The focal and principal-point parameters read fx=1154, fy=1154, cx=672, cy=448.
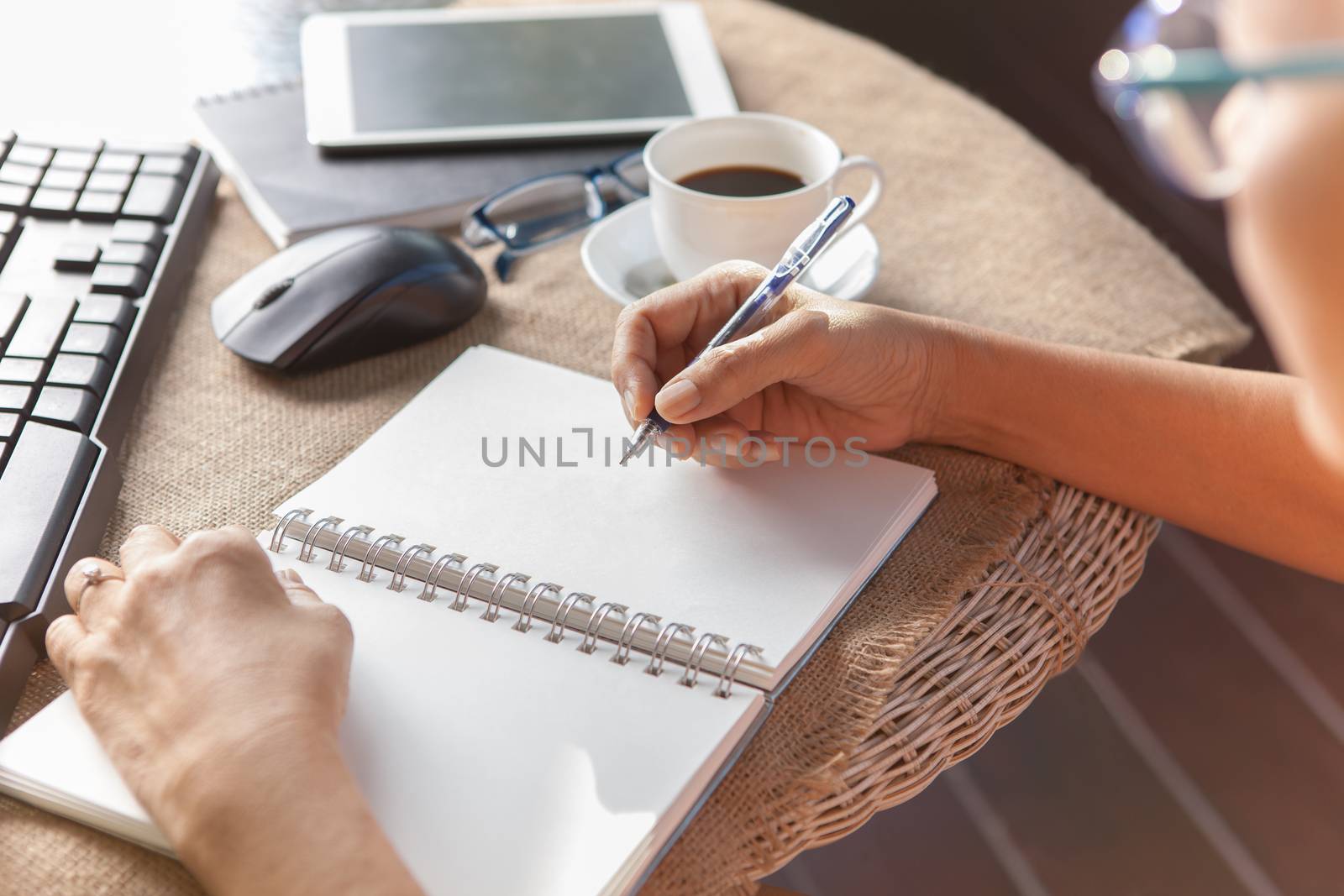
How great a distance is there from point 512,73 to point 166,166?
0.33 meters

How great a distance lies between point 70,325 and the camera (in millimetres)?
751

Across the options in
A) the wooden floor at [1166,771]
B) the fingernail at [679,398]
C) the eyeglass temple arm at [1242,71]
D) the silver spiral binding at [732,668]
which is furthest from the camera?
the wooden floor at [1166,771]

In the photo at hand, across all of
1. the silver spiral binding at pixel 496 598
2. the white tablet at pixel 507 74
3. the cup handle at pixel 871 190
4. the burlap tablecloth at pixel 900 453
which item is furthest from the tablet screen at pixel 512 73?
the silver spiral binding at pixel 496 598

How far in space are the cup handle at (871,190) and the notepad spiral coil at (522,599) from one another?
0.40 m

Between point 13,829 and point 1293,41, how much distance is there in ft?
1.92

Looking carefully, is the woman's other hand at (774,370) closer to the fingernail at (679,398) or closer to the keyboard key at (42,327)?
the fingernail at (679,398)

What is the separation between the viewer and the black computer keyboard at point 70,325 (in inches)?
24.0

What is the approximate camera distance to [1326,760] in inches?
55.2

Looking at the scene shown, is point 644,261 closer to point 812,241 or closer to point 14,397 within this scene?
point 812,241

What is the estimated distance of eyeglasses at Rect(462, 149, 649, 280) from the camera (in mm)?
922

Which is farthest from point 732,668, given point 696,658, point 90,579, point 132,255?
point 132,255

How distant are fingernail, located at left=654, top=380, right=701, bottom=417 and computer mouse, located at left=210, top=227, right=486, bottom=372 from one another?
222mm

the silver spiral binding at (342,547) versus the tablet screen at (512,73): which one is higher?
the tablet screen at (512,73)

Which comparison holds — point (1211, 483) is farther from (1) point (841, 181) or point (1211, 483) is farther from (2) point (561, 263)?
(2) point (561, 263)
